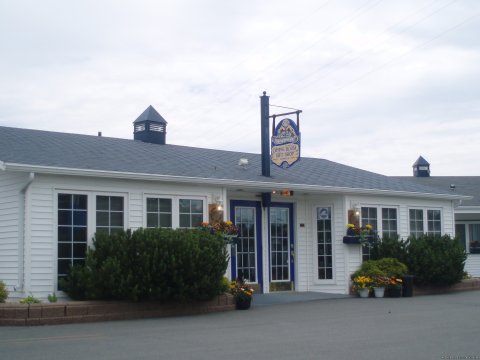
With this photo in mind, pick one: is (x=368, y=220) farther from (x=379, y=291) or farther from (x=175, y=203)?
(x=175, y=203)

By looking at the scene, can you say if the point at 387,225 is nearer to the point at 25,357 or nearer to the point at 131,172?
the point at 131,172

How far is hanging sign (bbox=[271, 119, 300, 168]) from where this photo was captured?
62.0ft

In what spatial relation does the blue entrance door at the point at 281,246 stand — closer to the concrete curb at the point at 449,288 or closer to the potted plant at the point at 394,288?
the potted plant at the point at 394,288

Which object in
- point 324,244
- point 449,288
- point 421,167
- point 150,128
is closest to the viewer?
point 324,244

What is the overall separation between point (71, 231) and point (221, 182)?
155 inches

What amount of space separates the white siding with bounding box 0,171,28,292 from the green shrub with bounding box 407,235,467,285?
1086 cm

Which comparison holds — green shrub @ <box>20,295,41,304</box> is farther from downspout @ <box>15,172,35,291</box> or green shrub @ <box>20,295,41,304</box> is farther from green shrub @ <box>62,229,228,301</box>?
green shrub @ <box>62,229,228,301</box>

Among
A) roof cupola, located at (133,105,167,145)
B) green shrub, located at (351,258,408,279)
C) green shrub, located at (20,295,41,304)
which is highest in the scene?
roof cupola, located at (133,105,167,145)

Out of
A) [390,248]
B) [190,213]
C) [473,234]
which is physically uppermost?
[190,213]

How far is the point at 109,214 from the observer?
49.4ft

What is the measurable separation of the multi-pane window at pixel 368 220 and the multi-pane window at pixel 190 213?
5.67 meters

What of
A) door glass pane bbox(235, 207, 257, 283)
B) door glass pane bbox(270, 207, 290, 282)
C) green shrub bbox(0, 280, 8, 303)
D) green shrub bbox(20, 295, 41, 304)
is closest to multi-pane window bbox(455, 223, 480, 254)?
door glass pane bbox(270, 207, 290, 282)

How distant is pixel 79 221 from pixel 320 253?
25.7ft

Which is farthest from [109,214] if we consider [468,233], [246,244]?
[468,233]
